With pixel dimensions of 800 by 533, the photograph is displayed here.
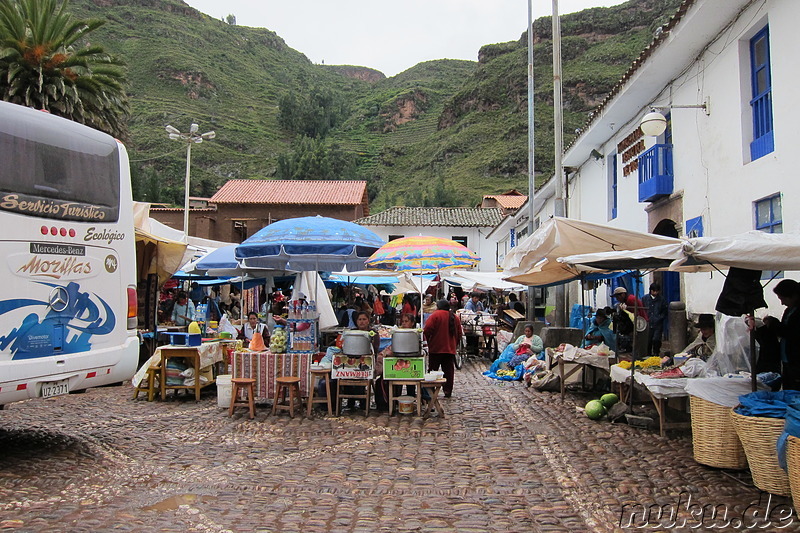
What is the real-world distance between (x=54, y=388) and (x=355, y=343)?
11.6ft

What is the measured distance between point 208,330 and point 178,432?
6.00 m

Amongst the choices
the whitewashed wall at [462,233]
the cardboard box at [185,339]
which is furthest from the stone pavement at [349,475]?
the whitewashed wall at [462,233]

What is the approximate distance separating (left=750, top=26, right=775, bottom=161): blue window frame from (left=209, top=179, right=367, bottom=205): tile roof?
28974mm

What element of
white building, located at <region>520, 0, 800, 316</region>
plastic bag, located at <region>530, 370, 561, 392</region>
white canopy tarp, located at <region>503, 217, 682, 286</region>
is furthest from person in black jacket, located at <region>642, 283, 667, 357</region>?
white canopy tarp, located at <region>503, 217, 682, 286</region>

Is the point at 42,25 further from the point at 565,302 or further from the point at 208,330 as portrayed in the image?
the point at 565,302

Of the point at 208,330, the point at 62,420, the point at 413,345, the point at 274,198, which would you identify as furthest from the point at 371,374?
the point at 274,198

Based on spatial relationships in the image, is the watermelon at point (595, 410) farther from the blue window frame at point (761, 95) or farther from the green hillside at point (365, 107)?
the green hillside at point (365, 107)

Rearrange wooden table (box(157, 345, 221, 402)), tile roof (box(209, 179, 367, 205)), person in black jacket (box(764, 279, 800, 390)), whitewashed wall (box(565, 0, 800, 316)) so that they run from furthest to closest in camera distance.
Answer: tile roof (box(209, 179, 367, 205)) < wooden table (box(157, 345, 221, 402)) < whitewashed wall (box(565, 0, 800, 316)) < person in black jacket (box(764, 279, 800, 390))

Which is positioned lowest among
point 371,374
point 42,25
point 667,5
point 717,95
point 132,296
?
point 371,374

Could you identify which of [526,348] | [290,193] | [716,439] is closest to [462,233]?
[290,193]

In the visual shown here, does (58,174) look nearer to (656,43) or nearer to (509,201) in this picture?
(656,43)

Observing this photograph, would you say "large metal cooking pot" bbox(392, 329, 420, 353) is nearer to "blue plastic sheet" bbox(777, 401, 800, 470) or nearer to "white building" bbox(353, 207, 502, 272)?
"blue plastic sheet" bbox(777, 401, 800, 470)

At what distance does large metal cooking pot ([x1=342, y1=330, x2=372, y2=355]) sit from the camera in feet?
26.0

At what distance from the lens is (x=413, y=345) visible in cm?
804
